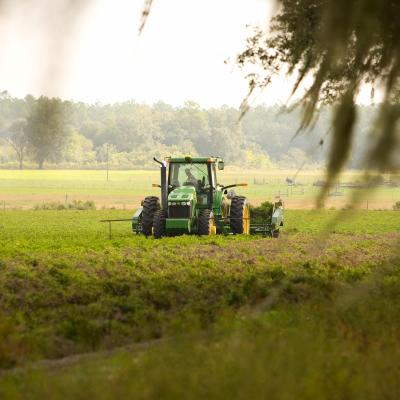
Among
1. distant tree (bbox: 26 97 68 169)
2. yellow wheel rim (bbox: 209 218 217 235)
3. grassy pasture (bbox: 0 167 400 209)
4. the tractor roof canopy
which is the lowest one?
grassy pasture (bbox: 0 167 400 209)

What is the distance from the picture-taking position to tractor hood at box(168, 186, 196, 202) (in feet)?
81.8

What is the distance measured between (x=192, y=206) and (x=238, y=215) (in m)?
1.73

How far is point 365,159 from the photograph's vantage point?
6.93 m

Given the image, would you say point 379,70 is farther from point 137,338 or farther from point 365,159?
point 137,338

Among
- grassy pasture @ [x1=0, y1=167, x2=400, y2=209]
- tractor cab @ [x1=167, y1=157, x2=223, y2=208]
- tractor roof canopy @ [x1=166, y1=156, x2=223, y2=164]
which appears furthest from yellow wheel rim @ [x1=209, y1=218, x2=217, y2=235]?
grassy pasture @ [x1=0, y1=167, x2=400, y2=209]

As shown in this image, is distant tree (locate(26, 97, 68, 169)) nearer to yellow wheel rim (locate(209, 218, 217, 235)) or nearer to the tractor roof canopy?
the tractor roof canopy

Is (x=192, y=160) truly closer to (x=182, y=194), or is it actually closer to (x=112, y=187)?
(x=182, y=194)

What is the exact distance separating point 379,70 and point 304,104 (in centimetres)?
75

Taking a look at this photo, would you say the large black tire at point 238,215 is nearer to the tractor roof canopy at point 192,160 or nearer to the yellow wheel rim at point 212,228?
the yellow wheel rim at point 212,228

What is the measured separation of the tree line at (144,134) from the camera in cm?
501

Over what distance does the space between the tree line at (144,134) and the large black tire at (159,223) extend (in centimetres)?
265

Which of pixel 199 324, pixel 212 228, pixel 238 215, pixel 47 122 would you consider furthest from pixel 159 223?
pixel 47 122

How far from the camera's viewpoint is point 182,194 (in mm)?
25250

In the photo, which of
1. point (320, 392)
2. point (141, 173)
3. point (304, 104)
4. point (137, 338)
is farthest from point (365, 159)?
point (141, 173)
